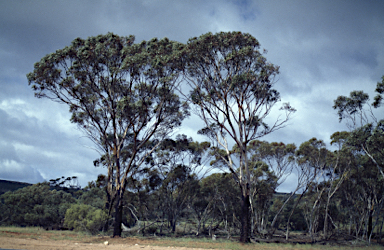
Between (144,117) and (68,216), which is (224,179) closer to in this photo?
(144,117)

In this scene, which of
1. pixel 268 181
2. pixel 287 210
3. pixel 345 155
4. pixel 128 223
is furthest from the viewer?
pixel 287 210

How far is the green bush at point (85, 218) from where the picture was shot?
2069cm

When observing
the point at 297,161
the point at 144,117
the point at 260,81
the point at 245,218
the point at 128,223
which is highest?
the point at 260,81

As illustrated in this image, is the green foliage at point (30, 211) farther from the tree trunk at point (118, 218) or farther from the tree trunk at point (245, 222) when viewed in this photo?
the tree trunk at point (245, 222)

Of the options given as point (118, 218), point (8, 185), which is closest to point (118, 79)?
point (118, 218)

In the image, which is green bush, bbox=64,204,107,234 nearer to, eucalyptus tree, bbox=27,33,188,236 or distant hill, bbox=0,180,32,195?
eucalyptus tree, bbox=27,33,188,236

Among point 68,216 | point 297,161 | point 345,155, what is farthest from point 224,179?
point 68,216

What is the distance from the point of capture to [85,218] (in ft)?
69.2

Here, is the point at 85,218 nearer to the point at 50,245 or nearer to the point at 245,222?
the point at 50,245

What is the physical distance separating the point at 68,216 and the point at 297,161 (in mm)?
22350

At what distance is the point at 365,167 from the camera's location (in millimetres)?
28609

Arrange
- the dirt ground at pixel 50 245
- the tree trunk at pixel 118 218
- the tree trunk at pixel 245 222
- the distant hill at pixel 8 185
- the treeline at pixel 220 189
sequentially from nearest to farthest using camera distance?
the dirt ground at pixel 50 245 < the tree trunk at pixel 245 222 < the tree trunk at pixel 118 218 < the treeline at pixel 220 189 < the distant hill at pixel 8 185

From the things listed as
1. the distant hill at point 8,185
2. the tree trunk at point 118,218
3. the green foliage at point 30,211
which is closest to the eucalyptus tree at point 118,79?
the tree trunk at point 118,218

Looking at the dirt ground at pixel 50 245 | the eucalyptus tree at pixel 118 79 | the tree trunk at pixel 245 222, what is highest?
the eucalyptus tree at pixel 118 79
